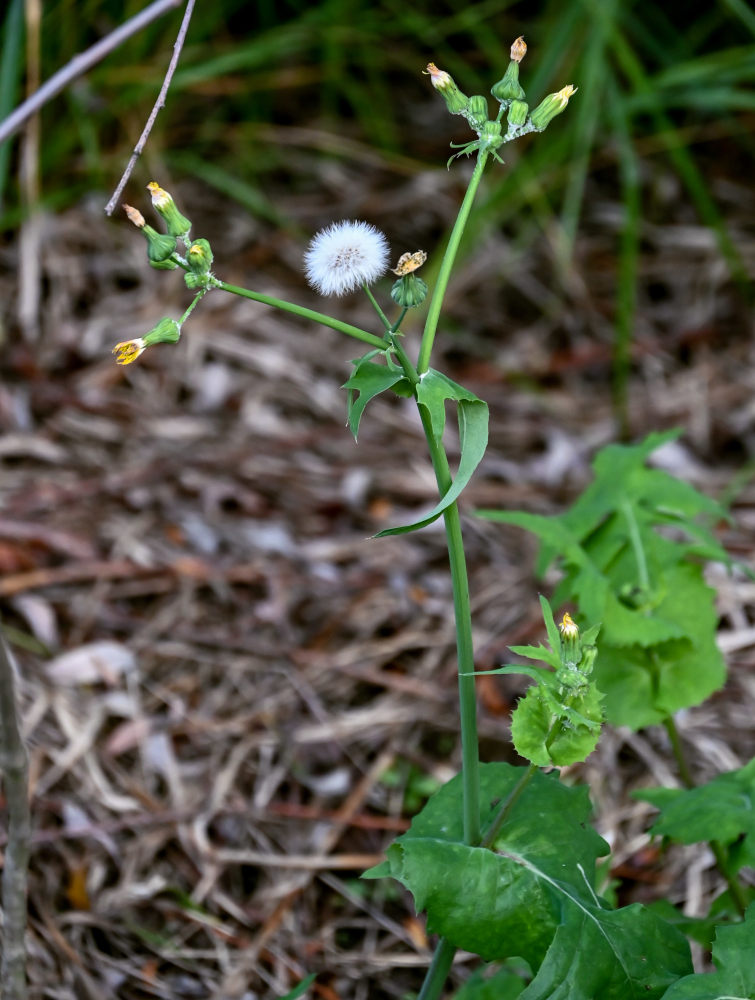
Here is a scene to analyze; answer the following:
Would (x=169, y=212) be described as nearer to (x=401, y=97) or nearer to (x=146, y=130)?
(x=146, y=130)

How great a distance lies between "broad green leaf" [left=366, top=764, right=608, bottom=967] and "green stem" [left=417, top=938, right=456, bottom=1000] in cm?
9

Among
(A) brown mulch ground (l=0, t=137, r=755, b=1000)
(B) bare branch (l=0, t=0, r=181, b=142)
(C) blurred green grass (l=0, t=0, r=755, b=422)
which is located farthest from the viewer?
(C) blurred green grass (l=0, t=0, r=755, b=422)

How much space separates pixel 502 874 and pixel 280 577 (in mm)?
1298

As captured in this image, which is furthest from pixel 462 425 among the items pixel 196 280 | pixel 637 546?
pixel 637 546

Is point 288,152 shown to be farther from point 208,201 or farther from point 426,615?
point 426,615

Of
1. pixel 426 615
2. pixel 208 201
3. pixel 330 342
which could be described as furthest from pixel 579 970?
pixel 208 201

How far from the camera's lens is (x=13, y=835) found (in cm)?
124

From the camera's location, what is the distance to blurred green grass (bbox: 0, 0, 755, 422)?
3012 millimetres

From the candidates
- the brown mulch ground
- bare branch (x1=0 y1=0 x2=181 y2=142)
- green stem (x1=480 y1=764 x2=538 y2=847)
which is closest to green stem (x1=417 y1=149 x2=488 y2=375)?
bare branch (x1=0 y1=0 x2=181 y2=142)

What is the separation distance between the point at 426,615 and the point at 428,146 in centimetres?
192

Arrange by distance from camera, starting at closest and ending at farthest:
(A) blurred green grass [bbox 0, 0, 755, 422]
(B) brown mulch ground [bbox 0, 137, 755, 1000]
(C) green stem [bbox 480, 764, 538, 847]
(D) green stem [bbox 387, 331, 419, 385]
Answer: (D) green stem [bbox 387, 331, 419, 385] → (C) green stem [bbox 480, 764, 538, 847] → (B) brown mulch ground [bbox 0, 137, 755, 1000] → (A) blurred green grass [bbox 0, 0, 755, 422]

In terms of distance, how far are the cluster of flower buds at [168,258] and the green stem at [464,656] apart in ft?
0.95

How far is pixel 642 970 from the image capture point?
1.16 meters

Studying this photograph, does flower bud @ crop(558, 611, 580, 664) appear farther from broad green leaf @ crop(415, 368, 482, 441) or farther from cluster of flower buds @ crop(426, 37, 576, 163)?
cluster of flower buds @ crop(426, 37, 576, 163)
